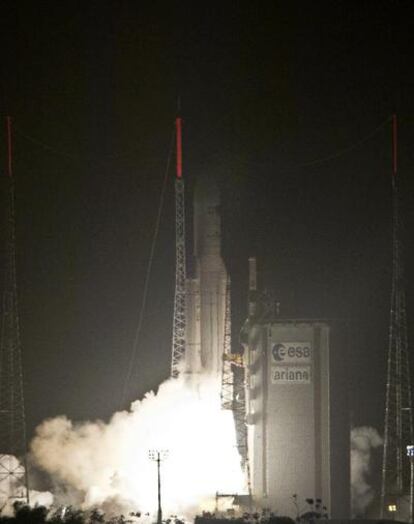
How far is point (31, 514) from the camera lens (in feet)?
105

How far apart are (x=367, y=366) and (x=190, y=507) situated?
15.6 meters

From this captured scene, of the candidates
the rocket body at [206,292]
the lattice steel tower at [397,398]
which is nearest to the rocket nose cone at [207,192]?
the rocket body at [206,292]

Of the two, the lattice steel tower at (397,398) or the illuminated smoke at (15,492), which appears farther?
the illuminated smoke at (15,492)

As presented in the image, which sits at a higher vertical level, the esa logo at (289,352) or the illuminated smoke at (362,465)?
the esa logo at (289,352)

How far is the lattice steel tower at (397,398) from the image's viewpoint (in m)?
53.8

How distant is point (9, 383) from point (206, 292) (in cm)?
1248

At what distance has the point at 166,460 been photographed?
62.9 m

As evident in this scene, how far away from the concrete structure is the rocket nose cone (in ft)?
21.7

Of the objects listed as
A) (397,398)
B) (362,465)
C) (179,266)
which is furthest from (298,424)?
(179,266)

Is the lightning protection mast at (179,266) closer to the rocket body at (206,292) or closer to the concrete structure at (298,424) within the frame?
the rocket body at (206,292)

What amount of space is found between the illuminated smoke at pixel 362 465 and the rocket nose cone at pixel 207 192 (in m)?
16.0

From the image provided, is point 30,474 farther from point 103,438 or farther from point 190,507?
point 190,507

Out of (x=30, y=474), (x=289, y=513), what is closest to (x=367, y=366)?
(x=289, y=513)

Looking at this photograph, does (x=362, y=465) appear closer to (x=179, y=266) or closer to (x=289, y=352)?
(x=289, y=352)
